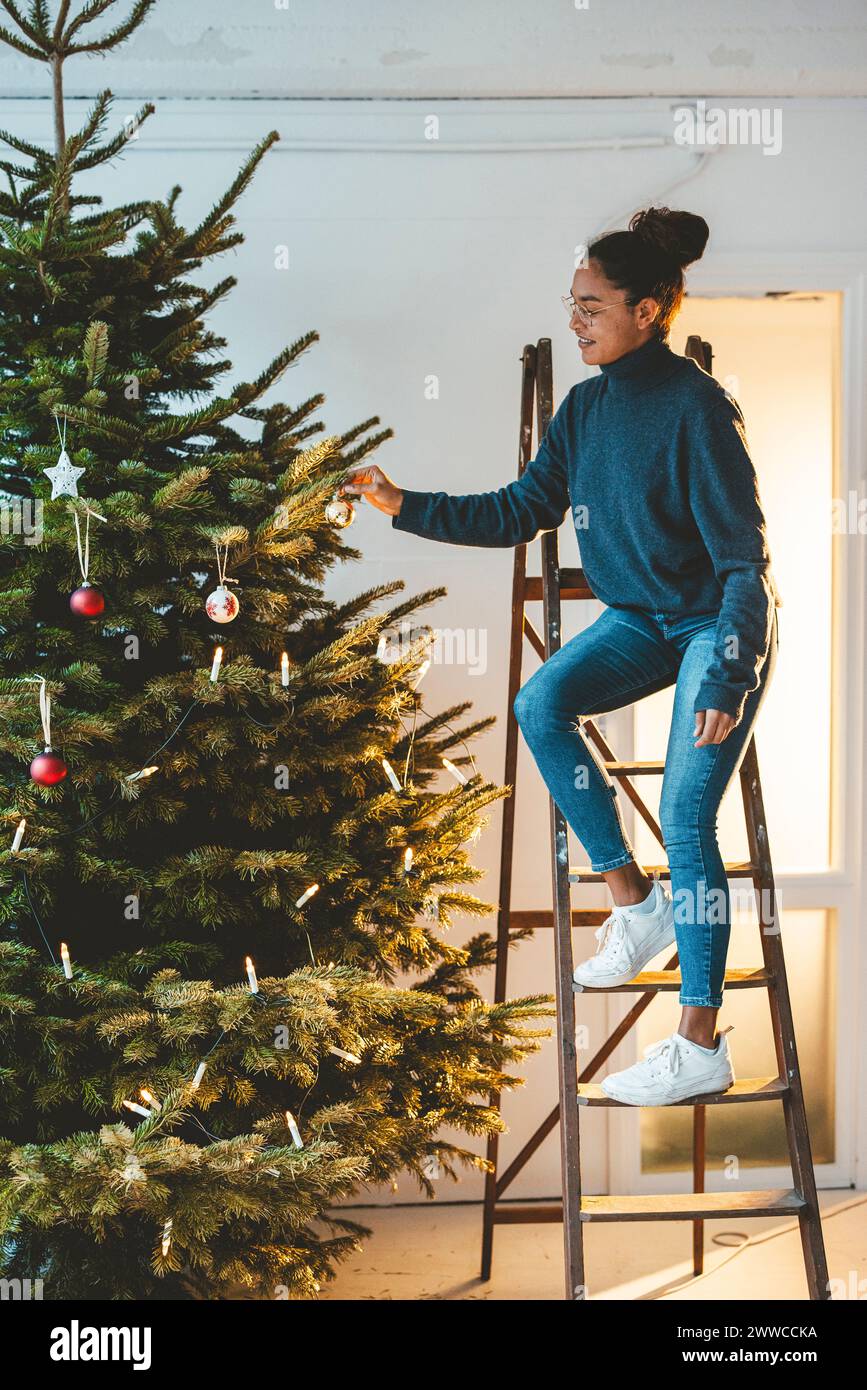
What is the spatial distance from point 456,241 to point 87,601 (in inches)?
70.3

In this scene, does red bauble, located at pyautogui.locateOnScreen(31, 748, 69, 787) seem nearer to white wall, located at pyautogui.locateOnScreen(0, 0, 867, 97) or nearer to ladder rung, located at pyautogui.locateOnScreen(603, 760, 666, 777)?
ladder rung, located at pyautogui.locateOnScreen(603, 760, 666, 777)

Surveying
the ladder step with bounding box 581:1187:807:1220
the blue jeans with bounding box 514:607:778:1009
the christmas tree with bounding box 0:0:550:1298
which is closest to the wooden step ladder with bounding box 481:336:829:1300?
the ladder step with bounding box 581:1187:807:1220

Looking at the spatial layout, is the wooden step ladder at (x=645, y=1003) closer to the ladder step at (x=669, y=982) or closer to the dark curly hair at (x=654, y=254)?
the ladder step at (x=669, y=982)

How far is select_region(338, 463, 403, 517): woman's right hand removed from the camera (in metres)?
2.36

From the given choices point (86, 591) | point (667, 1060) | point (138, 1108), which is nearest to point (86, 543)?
point (86, 591)

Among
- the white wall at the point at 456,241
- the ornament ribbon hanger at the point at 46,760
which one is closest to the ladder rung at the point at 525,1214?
the white wall at the point at 456,241

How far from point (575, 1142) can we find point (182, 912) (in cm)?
81

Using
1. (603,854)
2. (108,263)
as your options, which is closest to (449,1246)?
(603,854)

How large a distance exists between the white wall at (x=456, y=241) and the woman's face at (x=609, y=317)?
1.18 meters

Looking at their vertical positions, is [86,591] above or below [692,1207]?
above

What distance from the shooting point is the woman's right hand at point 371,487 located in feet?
7.73

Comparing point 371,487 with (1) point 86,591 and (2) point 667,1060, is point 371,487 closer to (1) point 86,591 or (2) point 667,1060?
(1) point 86,591

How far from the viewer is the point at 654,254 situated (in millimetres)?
2168

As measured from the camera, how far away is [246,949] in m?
2.34
